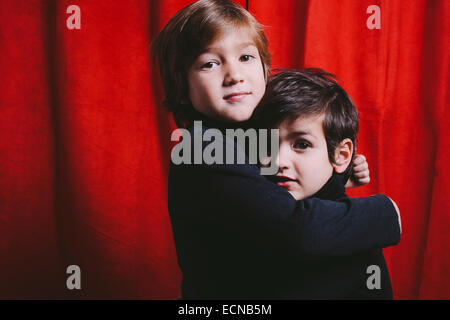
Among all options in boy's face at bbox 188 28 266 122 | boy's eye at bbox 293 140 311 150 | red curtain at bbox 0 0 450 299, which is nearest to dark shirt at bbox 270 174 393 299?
boy's eye at bbox 293 140 311 150

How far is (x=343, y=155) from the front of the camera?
82cm

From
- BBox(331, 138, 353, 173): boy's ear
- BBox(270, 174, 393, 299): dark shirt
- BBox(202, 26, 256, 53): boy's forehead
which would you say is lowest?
BBox(270, 174, 393, 299): dark shirt

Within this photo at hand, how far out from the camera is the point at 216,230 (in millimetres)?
662

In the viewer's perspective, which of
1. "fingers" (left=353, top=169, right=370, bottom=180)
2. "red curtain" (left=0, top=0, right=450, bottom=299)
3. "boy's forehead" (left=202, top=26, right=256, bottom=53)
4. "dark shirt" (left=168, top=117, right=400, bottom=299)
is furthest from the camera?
"red curtain" (left=0, top=0, right=450, bottom=299)

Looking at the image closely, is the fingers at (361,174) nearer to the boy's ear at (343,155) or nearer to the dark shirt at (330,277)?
the boy's ear at (343,155)

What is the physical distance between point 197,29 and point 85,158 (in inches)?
32.9

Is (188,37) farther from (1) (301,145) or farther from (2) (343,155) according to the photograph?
(2) (343,155)

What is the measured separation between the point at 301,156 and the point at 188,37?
1.09ft

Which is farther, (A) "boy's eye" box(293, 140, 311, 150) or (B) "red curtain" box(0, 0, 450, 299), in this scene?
(B) "red curtain" box(0, 0, 450, 299)

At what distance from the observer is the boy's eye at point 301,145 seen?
76 cm

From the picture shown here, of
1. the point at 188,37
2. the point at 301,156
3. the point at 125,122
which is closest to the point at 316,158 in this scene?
the point at 301,156

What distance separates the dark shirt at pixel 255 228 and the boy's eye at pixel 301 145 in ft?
0.45

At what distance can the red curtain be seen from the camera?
136cm

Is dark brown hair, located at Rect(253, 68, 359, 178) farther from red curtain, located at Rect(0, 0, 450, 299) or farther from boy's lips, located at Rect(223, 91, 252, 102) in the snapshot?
red curtain, located at Rect(0, 0, 450, 299)
